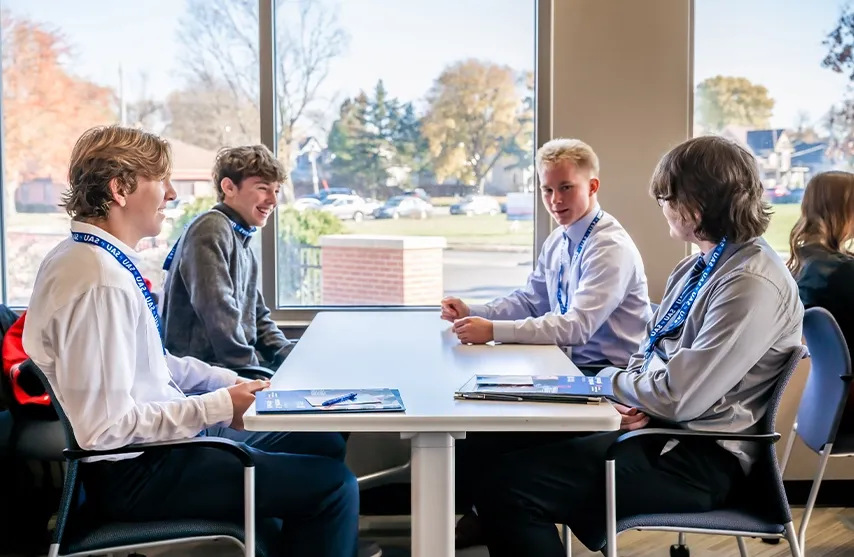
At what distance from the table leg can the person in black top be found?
5.76ft

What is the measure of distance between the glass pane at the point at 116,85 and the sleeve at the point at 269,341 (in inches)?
28.2

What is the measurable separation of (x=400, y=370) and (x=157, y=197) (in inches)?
28.9

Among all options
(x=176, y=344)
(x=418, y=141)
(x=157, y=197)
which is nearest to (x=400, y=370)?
(x=157, y=197)

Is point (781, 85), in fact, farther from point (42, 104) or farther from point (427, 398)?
point (42, 104)

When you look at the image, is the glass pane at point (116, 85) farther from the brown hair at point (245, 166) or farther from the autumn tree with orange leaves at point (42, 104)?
the brown hair at point (245, 166)

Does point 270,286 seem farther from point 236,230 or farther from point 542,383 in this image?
point 542,383

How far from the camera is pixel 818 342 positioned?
2.79 meters

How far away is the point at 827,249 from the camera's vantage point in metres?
3.13

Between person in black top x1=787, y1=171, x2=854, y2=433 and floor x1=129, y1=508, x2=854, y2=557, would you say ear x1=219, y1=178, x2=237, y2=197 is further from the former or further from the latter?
person in black top x1=787, y1=171, x2=854, y2=433

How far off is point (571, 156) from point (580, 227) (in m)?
0.26

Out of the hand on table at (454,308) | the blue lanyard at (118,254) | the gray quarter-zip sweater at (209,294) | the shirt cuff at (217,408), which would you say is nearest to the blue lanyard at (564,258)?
the hand on table at (454,308)

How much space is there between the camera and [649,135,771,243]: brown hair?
2.14 meters

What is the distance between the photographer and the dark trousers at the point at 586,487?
2.07 meters

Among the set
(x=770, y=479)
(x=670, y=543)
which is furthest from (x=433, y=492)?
(x=670, y=543)
